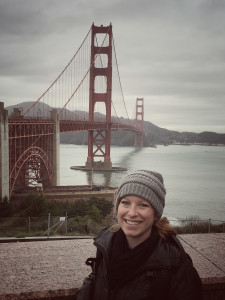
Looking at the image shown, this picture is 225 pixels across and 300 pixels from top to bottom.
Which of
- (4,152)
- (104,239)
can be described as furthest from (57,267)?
(4,152)

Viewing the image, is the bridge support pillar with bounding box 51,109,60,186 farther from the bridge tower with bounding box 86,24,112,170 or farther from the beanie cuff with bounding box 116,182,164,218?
the beanie cuff with bounding box 116,182,164,218

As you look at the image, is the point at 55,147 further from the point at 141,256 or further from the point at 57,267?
the point at 141,256

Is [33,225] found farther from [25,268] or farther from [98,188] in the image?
[98,188]

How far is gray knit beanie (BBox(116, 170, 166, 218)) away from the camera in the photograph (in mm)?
1379

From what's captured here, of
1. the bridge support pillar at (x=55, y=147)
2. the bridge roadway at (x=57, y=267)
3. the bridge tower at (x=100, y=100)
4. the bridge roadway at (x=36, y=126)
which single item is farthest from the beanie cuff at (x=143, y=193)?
the bridge tower at (x=100, y=100)

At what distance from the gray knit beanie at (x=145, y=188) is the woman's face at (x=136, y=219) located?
1.1 inches

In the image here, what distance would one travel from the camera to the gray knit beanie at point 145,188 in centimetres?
138

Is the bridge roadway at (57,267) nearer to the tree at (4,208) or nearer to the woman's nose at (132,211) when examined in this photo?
the woman's nose at (132,211)

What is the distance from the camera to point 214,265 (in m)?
1.58

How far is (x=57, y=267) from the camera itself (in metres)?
1.54

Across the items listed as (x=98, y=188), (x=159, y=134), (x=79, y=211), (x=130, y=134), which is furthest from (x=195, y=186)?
(x=159, y=134)

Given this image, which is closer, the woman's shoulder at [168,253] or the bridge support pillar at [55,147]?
the woman's shoulder at [168,253]

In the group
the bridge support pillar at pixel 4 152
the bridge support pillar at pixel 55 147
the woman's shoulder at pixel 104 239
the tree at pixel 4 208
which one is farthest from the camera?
the bridge support pillar at pixel 55 147

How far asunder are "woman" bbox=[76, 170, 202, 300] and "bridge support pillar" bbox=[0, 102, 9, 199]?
14139 millimetres
